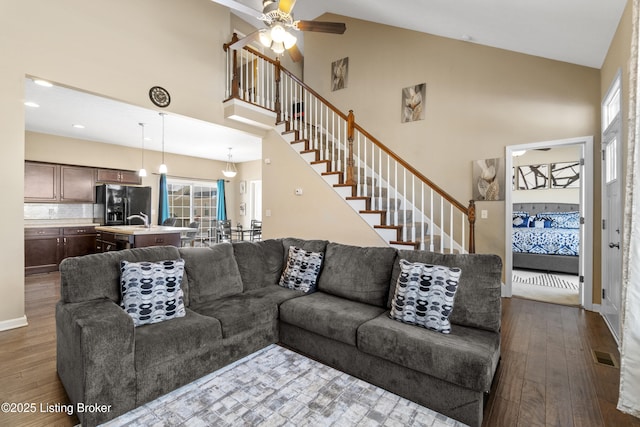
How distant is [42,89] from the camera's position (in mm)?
4031

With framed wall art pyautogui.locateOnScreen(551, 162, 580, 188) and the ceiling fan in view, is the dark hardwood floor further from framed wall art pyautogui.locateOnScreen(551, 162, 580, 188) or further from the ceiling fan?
framed wall art pyautogui.locateOnScreen(551, 162, 580, 188)

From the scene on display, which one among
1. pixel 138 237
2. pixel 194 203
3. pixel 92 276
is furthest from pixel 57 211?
pixel 92 276

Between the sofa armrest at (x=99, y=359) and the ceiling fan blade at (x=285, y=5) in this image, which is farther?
the ceiling fan blade at (x=285, y=5)

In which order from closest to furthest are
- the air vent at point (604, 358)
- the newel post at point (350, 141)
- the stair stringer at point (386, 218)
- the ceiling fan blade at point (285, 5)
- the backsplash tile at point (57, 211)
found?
the air vent at point (604, 358) → the ceiling fan blade at point (285, 5) → the stair stringer at point (386, 218) → the newel post at point (350, 141) → the backsplash tile at point (57, 211)

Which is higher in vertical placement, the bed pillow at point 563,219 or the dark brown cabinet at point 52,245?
the bed pillow at point 563,219

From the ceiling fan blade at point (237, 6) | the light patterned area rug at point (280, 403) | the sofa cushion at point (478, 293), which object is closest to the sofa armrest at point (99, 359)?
the light patterned area rug at point (280, 403)

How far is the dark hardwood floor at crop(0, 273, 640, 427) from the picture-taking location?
1.76m

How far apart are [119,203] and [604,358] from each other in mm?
8250

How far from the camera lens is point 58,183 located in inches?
239

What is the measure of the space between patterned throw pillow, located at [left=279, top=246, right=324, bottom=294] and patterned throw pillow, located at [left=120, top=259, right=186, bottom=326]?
1036mm

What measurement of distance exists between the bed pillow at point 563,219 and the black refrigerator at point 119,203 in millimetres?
9227

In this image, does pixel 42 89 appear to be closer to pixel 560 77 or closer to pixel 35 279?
pixel 35 279

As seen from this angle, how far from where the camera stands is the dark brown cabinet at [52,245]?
5.48m

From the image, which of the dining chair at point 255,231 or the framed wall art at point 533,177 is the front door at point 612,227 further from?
the dining chair at point 255,231
